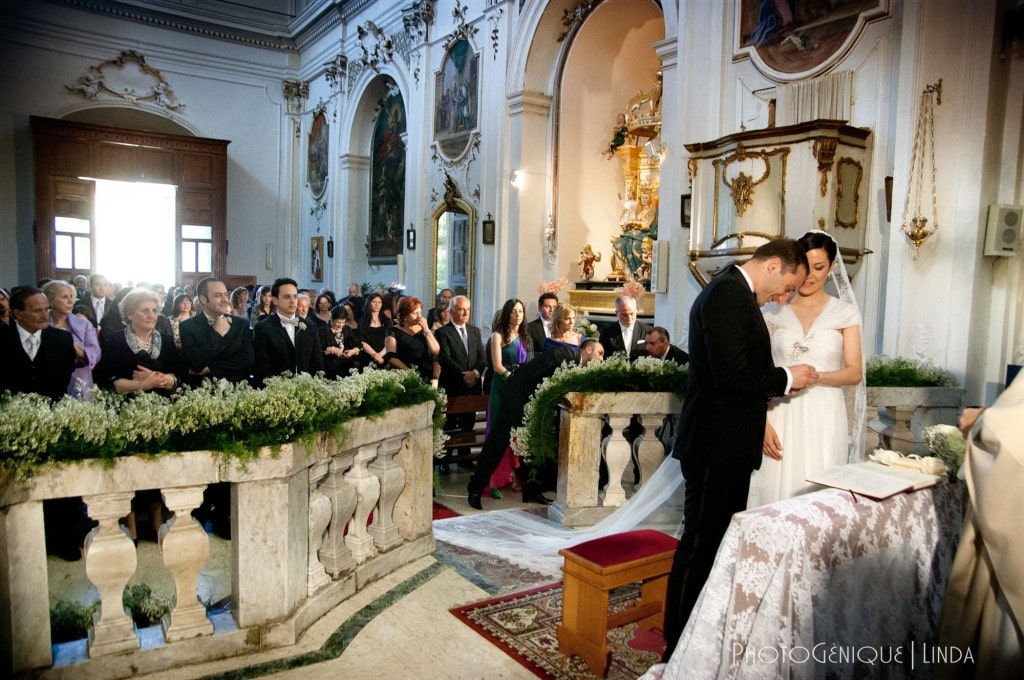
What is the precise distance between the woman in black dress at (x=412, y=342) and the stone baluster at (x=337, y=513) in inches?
121

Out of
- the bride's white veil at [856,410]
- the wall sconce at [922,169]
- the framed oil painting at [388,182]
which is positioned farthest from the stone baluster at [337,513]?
the framed oil painting at [388,182]

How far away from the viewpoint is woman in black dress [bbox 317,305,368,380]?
738 centimetres

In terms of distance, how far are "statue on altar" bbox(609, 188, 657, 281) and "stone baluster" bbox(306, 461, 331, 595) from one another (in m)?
7.89

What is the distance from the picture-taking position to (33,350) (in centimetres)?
450

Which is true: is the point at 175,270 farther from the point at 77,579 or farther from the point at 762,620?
the point at 762,620

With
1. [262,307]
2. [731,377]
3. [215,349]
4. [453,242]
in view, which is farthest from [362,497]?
[453,242]

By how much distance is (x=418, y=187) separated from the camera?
1471 cm

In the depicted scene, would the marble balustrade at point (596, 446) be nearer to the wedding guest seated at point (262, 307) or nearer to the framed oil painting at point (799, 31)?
the framed oil painting at point (799, 31)

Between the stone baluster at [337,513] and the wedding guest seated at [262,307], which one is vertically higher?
the wedding guest seated at [262,307]

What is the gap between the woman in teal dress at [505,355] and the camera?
5.93 m

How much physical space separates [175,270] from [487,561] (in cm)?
1651

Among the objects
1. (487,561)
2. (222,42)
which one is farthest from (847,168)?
(222,42)

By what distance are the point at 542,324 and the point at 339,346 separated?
2.15m

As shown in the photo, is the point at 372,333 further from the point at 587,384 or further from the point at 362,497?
the point at 362,497
